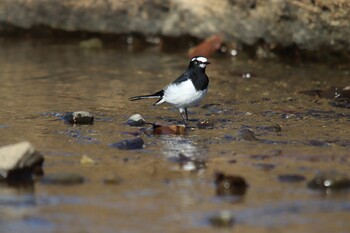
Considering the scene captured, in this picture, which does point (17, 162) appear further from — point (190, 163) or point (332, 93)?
point (332, 93)

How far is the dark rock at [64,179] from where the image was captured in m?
6.25

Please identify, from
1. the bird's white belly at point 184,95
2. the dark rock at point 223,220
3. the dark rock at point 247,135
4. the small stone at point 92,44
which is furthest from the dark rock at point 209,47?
the dark rock at point 223,220

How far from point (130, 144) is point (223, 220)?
230 cm

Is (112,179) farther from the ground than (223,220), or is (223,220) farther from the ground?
(112,179)

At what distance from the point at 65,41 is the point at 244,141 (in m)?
7.49

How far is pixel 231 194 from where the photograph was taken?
Result: 6016 millimetres

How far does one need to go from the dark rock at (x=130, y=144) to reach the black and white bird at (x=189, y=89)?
1.24 m

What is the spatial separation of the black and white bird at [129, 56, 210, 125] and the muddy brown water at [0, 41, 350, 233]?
0.85 feet

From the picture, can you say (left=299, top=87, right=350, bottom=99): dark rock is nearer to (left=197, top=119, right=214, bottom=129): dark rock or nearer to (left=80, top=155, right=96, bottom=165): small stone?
(left=197, top=119, right=214, bottom=129): dark rock

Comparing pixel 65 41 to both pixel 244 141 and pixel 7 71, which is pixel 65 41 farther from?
pixel 244 141

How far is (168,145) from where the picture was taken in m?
7.69

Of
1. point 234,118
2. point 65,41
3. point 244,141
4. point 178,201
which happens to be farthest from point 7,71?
point 178,201

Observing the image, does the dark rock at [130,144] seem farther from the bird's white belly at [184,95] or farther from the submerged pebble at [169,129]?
the bird's white belly at [184,95]

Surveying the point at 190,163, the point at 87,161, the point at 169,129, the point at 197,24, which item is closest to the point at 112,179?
the point at 87,161
